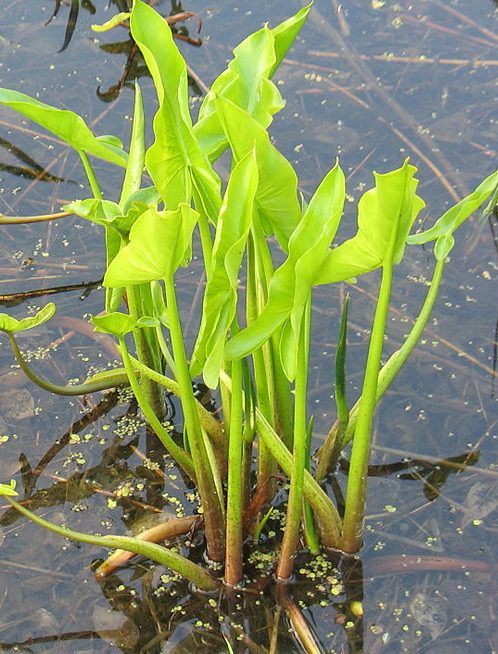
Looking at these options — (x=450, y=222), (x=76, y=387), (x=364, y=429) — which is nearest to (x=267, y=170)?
(x=450, y=222)

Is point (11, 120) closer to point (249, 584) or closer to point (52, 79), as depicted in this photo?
point (52, 79)

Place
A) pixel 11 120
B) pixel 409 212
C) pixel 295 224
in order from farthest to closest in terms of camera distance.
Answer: pixel 11 120 → pixel 295 224 → pixel 409 212

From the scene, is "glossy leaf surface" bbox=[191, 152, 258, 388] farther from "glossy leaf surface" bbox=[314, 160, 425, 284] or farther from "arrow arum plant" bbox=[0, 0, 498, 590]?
"glossy leaf surface" bbox=[314, 160, 425, 284]

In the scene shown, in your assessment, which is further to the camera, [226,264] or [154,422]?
[154,422]

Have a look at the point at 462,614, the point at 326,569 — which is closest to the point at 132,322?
the point at 326,569

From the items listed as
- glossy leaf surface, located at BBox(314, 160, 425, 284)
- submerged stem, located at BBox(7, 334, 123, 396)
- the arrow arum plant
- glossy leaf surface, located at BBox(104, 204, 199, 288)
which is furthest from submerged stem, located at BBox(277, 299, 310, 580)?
submerged stem, located at BBox(7, 334, 123, 396)

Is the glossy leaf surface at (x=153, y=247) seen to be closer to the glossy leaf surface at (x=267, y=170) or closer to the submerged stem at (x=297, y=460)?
the glossy leaf surface at (x=267, y=170)

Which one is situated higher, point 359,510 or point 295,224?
point 295,224

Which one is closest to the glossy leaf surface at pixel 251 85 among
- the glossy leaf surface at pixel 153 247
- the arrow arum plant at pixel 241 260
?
the arrow arum plant at pixel 241 260

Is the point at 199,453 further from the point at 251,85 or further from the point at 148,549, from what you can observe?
the point at 251,85
